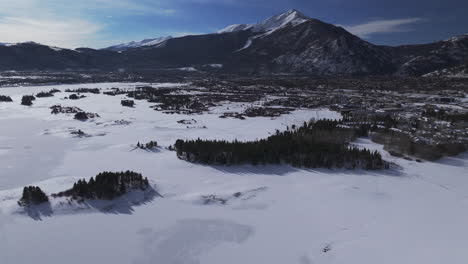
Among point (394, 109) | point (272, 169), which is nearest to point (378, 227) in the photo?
point (272, 169)

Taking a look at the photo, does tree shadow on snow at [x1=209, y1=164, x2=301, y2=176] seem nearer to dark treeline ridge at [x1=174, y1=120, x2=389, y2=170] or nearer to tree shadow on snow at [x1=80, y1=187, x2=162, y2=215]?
dark treeline ridge at [x1=174, y1=120, x2=389, y2=170]

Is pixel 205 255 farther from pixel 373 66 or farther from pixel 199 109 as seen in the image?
pixel 373 66

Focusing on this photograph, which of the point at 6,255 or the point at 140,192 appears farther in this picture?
the point at 140,192

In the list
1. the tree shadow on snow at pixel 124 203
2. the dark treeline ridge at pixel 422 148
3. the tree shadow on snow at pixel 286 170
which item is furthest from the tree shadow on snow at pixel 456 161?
the tree shadow on snow at pixel 124 203

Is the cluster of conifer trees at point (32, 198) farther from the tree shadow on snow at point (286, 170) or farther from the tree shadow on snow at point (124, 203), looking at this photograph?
the tree shadow on snow at point (286, 170)

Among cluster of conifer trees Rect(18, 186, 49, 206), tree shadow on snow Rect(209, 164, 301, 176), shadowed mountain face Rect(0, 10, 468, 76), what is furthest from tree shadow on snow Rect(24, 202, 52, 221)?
shadowed mountain face Rect(0, 10, 468, 76)

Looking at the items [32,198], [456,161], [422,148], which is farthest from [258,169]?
[456,161]
